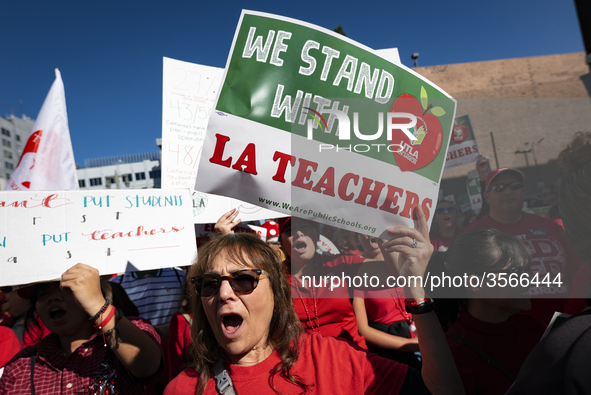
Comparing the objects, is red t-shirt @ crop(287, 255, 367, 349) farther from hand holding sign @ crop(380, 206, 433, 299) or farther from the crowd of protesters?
hand holding sign @ crop(380, 206, 433, 299)

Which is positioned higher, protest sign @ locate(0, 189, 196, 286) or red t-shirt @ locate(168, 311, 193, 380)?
protest sign @ locate(0, 189, 196, 286)

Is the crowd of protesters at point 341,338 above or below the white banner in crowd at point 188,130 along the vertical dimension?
below

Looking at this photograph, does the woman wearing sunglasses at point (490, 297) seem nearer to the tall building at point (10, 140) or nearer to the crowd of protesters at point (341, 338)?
the crowd of protesters at point (341, 338)

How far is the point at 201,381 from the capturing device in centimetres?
132

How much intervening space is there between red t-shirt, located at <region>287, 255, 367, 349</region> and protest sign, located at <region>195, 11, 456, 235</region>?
0.74m

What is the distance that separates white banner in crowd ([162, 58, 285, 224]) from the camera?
9.40 feet

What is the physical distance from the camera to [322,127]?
1720mm

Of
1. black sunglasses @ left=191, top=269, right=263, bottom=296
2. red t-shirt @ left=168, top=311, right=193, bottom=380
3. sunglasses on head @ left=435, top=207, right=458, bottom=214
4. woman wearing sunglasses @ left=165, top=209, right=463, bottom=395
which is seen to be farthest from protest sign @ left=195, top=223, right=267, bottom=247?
sunglasses on head @ left=435, top=207, right=458, bottom=214

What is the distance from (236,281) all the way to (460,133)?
159cm

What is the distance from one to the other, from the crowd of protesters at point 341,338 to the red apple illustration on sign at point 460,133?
11.3 inches

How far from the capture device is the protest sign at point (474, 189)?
172 cm

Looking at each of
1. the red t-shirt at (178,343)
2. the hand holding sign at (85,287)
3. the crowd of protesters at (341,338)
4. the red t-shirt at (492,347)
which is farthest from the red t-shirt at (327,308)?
the hand holding sign at (85,287)

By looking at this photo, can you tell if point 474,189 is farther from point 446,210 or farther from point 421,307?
point 421,307

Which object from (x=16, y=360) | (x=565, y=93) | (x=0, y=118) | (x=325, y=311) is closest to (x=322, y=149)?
(x=325, y=311)
